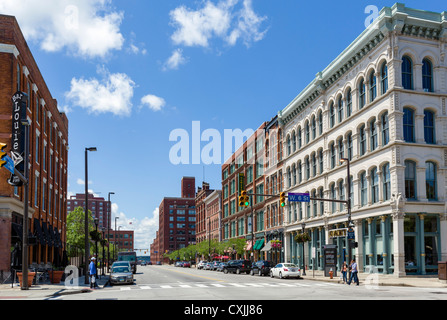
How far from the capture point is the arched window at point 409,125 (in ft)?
140

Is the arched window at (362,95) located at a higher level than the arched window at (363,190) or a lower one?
higher

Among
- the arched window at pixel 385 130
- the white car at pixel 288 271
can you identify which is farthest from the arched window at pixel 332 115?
the white car at pixel 288 271

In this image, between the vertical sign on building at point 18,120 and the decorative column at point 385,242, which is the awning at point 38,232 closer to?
the vertical sign on building at point 18,120

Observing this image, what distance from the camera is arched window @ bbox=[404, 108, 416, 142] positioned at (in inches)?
1679

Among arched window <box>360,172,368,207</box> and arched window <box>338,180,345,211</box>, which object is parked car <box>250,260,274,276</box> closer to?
arched window <box>338,180,345,211</box>

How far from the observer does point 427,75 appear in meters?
43.9

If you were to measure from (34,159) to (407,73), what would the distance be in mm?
32431

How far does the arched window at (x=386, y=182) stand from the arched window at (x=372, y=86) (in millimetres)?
6652

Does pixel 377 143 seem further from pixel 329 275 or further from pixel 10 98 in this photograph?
pixel 10 98

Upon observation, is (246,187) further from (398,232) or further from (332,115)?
(398,232)

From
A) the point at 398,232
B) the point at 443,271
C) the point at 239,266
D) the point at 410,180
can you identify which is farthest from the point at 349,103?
the point at 239,266

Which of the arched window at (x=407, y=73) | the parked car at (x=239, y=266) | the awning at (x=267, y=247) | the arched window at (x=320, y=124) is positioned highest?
the arched window at (x=407, y=73)

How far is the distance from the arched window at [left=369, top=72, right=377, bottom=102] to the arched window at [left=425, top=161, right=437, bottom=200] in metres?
7.70

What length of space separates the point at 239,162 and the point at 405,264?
58636mm
